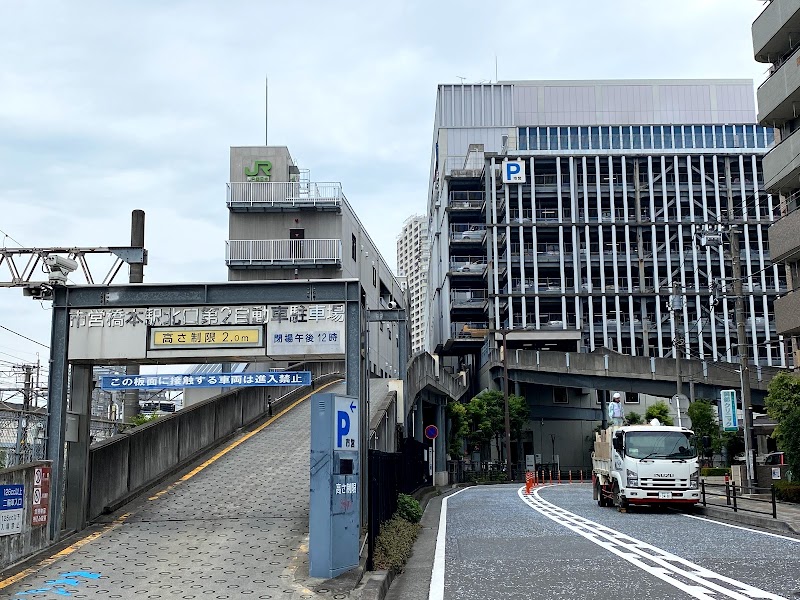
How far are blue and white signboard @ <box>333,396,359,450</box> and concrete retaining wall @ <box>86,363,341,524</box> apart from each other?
4897 mm

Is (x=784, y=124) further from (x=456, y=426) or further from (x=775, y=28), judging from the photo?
(x=456, y=426)

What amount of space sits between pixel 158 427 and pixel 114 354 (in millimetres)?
6002

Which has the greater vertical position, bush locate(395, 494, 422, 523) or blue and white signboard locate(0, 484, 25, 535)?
blue and white signboard locate(0, 484, 25, 535)

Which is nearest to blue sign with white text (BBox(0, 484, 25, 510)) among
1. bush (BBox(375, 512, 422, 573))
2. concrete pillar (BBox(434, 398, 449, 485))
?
bush (BBox(375, 512, 422, 573))

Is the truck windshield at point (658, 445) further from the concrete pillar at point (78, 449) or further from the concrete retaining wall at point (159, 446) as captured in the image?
the concrete pillar at point (78, 449)

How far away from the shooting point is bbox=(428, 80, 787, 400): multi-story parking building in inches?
3393

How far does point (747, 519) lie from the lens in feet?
65.2

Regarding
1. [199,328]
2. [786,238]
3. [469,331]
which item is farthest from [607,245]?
[199,328]

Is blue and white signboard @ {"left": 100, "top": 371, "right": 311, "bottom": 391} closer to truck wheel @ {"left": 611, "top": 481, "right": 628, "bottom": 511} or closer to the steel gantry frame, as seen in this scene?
the steel gantry frame

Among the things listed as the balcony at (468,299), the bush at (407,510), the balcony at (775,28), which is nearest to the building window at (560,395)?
the balcony at (468,299)

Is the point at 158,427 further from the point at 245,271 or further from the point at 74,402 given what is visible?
the point at 245,271

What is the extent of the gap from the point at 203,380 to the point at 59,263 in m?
3.11

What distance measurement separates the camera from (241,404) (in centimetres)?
2952

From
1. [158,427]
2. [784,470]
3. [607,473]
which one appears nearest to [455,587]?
[158,427]
